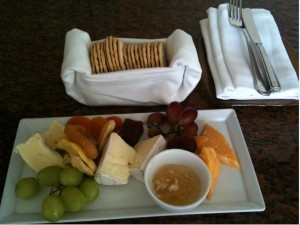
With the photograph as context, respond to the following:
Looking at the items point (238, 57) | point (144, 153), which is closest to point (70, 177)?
point (144, 153)

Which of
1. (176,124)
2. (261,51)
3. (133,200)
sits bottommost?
(133,200)

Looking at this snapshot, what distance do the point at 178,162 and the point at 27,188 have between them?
30cm

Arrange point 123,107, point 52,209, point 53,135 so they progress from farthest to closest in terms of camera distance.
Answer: point 123,107 → point 53,135 → point 52,209

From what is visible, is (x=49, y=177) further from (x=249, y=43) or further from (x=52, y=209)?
(x=249, y=43)

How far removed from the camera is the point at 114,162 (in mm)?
609

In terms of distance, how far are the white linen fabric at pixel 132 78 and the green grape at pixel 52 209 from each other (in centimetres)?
26

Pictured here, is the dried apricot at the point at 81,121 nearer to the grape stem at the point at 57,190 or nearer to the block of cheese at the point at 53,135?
the block of cheese at the point at 53,135

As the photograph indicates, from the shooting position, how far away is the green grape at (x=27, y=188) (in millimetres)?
602

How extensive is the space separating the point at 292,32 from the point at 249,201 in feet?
2.12

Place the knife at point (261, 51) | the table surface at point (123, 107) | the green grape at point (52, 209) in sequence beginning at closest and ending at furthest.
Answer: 1. the green grape at point (52, 209)
2. the table surface at point (123, 107)
3. the knife at point (261, 51)

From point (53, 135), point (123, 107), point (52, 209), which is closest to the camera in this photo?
point (52, 209)

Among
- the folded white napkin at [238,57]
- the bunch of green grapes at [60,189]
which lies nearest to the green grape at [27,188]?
the bunch of green grapes at [60,189]

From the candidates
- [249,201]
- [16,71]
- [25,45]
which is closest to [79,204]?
[249,201]

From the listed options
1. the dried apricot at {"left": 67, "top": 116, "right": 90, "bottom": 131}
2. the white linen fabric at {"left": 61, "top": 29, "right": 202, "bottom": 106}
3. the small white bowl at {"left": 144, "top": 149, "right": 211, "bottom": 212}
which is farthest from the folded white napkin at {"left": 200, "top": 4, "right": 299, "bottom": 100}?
the dried apricot at {"left": 67, "top": 116, "right": 90, "bottom": 131}
